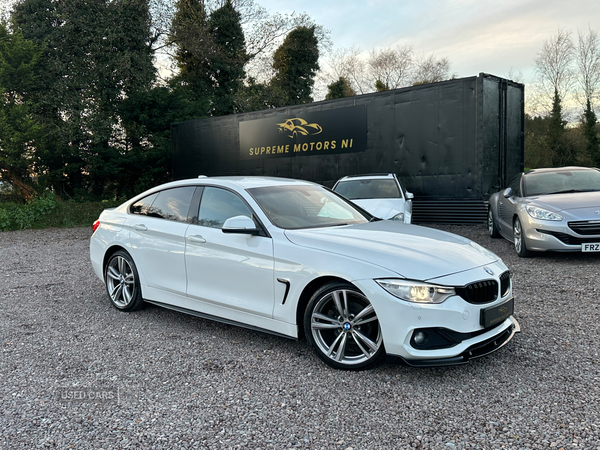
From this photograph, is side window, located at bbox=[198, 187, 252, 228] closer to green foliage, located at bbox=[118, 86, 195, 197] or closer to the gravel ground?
the gravel ground

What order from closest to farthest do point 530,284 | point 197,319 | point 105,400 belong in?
point 105,400 < point 197,319 < point 530,284

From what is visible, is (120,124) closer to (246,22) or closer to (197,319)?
(246,22)

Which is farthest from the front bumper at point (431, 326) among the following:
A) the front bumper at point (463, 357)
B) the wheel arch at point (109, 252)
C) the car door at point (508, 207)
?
the car door at point (508, 207)

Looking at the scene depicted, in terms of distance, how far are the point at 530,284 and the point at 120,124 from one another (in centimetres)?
2131

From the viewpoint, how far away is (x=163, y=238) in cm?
472

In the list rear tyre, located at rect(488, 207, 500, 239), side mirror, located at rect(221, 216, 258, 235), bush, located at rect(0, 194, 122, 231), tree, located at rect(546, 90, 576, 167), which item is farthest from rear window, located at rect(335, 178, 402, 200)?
tree, located at rect(546, 90, 576, 167)

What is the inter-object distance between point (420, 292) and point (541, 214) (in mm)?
5088

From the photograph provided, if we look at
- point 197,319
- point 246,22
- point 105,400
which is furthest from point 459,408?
point 246,22

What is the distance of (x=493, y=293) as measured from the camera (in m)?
3.44

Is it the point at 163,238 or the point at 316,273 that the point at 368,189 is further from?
the point at 316,273

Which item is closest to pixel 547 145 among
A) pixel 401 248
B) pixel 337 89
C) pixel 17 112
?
pixel 337 89

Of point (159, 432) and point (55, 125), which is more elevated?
point (55, 125)

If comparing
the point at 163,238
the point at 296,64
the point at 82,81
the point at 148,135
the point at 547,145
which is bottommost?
the point at 163,238

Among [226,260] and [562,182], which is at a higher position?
[562,182]
